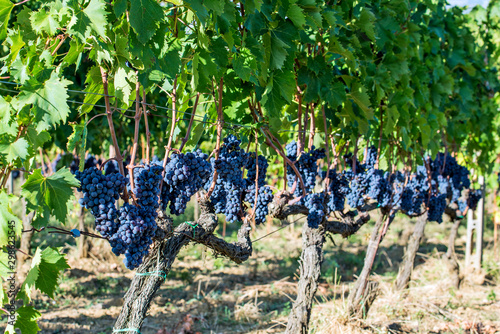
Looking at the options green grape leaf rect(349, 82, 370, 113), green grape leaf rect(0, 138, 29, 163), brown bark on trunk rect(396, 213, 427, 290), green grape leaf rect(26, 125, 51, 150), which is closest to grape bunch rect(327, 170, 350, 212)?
green grape leaf rect(349, 82, 370, 113)

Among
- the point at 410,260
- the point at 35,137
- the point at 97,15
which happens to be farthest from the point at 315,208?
the point at 410,260

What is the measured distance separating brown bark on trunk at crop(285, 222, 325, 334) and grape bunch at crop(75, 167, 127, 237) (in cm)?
176

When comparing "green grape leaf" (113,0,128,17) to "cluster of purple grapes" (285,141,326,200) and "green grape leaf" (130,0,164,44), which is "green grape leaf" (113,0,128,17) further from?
"cluster of purple grapes" (285,141,326,200)

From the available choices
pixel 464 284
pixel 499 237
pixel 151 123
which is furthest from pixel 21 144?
pixel 499 237

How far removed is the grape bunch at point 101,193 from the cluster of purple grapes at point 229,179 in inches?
25.9

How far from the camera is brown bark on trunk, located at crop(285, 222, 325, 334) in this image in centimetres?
308

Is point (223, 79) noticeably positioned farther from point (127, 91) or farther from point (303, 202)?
point (303, 202)

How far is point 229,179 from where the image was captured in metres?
2.34

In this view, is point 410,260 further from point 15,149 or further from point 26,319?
point 15,149

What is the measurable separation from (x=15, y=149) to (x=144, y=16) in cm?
67

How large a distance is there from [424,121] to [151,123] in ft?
10.6

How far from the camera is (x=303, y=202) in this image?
2939 millimetres

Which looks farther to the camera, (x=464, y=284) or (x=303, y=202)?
(x=464, y=284)

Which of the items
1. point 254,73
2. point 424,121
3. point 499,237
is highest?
point 424,121
